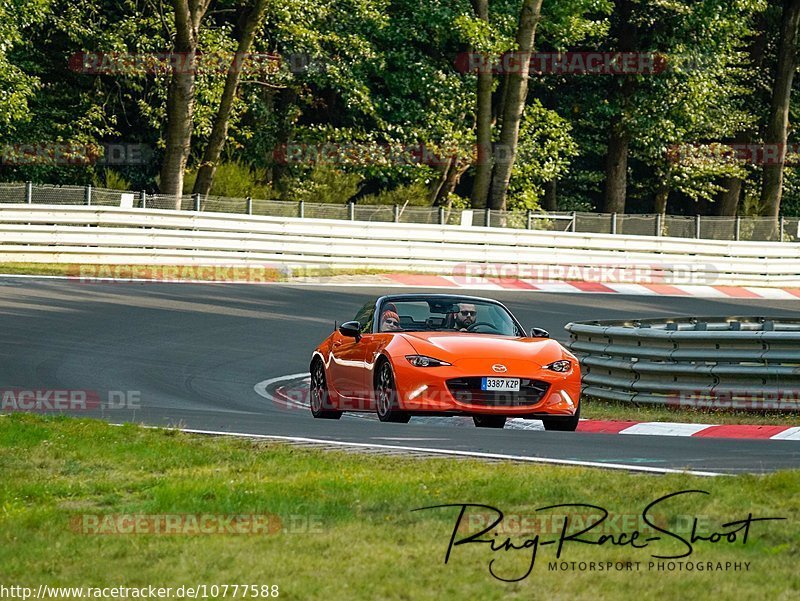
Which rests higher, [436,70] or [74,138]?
[436,70]

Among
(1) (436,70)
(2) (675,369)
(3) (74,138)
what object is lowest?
(2) (675,369)

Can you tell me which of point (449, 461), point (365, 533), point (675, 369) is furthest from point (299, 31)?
point (365, 533)

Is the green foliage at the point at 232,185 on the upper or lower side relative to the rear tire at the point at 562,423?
upper

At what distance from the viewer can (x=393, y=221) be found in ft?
112

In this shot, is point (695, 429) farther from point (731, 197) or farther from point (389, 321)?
point (731, 197)

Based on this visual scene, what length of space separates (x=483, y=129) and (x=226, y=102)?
26.4ft

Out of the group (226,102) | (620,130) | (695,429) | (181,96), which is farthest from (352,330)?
(620,130)

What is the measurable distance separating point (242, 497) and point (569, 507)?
1.80 metres

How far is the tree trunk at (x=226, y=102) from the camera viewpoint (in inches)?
1463

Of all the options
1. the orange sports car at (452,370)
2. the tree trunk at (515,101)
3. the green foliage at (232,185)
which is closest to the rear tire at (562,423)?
the orange sports car at (452,370)

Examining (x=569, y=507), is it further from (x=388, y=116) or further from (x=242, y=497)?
(x=388, y=116)

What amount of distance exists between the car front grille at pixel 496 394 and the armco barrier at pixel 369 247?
715 inches

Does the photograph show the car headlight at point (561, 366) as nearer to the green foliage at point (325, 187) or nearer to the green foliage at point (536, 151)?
the green foliage at point (325, 187)

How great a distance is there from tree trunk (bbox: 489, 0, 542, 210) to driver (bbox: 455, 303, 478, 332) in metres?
26.2
